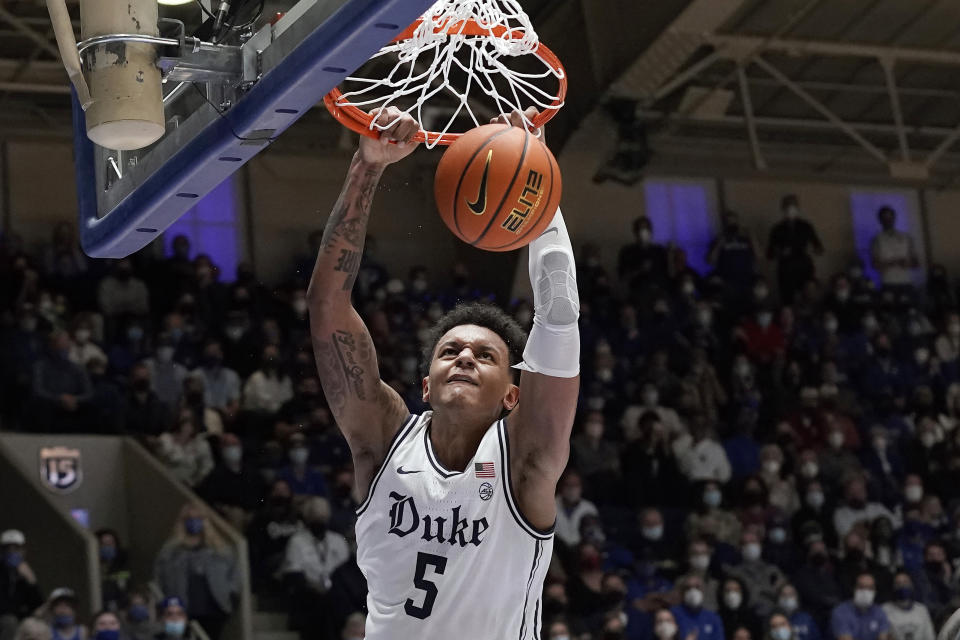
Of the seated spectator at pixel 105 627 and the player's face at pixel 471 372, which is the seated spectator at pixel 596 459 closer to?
the seated spectator at pixel 105 627

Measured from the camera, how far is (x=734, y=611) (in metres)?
12.6

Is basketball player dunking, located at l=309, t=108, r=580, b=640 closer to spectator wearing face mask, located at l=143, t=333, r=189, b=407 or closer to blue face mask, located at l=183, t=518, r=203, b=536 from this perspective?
blue face mask, located at l=183, t=518, r=203, b=536

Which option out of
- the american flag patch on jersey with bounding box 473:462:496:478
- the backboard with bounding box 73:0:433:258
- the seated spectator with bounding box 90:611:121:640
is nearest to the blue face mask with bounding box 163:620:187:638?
the seated spectator with bounding box 90:611:121:640

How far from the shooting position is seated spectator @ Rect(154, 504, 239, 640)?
11.4 m

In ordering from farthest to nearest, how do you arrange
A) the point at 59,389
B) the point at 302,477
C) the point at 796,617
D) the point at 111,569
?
the point at 796,617
the point at 59,389
the point at 302,477
the point at 111,569

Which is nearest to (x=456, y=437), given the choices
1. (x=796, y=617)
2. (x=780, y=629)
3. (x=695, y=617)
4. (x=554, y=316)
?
(x=554, y=316)

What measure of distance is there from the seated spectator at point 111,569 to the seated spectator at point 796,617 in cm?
537

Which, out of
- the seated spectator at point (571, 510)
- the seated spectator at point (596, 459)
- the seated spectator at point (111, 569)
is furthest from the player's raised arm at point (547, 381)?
the seated spectator at point (596, 459)

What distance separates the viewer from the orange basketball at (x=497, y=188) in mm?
4219

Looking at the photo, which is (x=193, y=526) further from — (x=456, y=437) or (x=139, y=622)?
(x=456, y=437)

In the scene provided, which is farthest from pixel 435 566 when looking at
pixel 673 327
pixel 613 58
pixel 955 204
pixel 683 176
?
pixel 955 204

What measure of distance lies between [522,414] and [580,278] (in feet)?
42.1

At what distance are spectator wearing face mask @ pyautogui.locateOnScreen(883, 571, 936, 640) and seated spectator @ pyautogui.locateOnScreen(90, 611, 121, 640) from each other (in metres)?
6.60

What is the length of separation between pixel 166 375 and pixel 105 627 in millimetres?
3389
